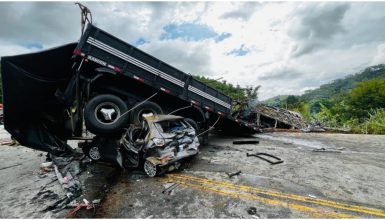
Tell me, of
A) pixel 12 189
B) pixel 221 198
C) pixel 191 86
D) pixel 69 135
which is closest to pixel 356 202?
pixel 221 198

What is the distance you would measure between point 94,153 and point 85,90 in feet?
6.09

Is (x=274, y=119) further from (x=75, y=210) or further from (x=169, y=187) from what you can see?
(x=75, y=210)

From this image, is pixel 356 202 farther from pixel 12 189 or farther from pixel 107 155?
pixel 12 189

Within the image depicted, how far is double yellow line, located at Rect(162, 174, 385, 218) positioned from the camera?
376 cm

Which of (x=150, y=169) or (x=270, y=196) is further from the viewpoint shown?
(x=150, y=169)

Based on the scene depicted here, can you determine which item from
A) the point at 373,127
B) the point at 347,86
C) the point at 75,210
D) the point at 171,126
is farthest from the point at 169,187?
the point at 347,86

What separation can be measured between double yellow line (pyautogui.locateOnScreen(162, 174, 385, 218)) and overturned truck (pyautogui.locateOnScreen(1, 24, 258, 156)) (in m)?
2.78

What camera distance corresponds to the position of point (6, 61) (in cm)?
586

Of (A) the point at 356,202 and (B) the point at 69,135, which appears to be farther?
(B) the point at 69,135

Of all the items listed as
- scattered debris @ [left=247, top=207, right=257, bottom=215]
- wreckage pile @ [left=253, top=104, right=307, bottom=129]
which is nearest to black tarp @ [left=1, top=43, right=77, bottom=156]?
scattered debris @ [left=247, top=207, right=257, bottom=215]

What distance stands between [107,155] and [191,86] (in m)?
3.47

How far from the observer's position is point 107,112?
7047 millimetres

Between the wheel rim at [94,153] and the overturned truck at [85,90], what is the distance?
505 millimetres

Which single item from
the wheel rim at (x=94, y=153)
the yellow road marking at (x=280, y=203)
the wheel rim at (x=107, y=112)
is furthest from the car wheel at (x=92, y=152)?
the yellow road marking at (x=280, y=203)
